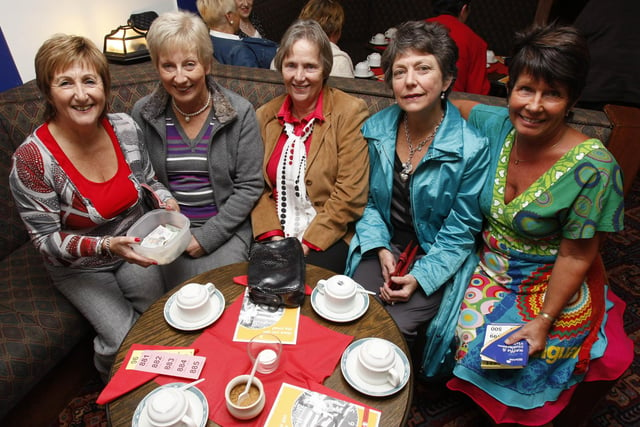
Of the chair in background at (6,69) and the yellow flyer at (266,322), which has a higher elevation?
the chair in background at (6,69)

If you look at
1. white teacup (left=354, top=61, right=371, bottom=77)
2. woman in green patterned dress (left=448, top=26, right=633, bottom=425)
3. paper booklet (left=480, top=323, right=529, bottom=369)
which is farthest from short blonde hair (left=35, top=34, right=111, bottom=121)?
white teacup (left=354, top=61, right=371, bottom=77)

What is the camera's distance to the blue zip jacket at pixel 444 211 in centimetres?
169

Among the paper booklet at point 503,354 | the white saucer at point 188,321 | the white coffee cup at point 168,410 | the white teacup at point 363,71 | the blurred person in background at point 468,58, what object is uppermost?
the blurred person in background at point 468,58

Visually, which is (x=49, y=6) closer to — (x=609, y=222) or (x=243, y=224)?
(x=243, y=224)

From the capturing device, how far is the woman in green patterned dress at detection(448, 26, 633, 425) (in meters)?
1.38

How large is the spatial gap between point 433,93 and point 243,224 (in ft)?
3.53

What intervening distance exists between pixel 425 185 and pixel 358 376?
875 mm

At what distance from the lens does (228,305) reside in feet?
4.77

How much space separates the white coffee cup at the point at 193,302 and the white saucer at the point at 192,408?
242 mm

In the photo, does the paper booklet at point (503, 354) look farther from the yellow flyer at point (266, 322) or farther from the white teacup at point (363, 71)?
the white teacup at point (363, 71)

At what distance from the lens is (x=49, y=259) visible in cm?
168

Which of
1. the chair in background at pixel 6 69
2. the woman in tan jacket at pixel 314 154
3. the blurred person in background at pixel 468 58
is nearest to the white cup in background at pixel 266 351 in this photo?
the woman in tan jacket at pixel 314 154

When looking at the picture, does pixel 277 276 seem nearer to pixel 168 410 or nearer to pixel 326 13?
pixel 168 410

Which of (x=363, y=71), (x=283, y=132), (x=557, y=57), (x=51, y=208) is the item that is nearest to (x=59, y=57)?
(x=51, y=208)
